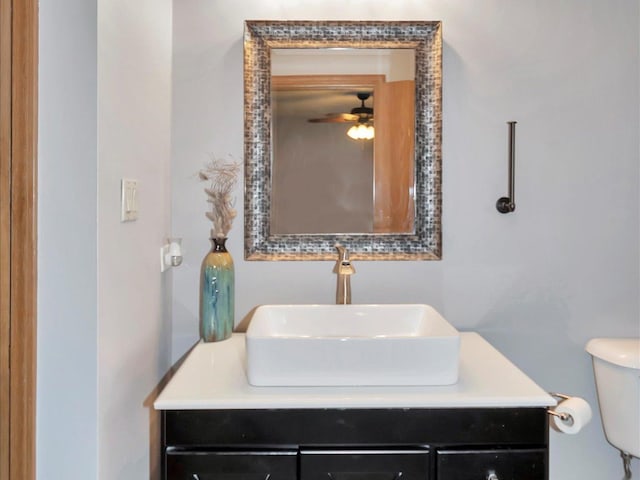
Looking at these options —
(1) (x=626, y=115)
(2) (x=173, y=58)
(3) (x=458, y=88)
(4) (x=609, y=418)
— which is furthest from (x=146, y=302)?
(1) (x=626, y=115)

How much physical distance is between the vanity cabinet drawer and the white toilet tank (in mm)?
515

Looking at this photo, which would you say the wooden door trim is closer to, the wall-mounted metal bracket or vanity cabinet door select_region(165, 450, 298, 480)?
vanity cabinet door select_region(165, 450, 298, 480)

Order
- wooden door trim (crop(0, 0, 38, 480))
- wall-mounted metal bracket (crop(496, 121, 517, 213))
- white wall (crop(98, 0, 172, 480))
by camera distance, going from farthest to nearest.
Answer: wall-mounted metal bracket (crop(496, 121, 517, 213)), white wall (crop(98, 0, 172, 480)), wooden door trim (crop(0, 0, 38, 480))

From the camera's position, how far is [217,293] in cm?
154

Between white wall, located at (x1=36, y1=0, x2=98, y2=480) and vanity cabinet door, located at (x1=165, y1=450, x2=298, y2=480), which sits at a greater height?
white wall, located at (x1=36, y1=0, x2=98, y2=480)

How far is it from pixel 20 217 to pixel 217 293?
632 mm

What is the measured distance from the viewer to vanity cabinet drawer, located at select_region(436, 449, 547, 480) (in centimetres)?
117

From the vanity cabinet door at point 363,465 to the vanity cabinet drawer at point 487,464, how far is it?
0.16ft

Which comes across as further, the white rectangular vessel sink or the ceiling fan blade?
the ceiling fan blade

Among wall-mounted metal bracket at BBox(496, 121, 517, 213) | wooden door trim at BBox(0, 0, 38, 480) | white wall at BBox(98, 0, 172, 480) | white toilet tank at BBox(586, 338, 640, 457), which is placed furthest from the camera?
wall-mounted metal bracket at BBox(496, 121, 517, 213)

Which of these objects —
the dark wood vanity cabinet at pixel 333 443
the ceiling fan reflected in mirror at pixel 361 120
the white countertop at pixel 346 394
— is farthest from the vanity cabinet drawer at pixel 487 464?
the ceiling fan reflected in mirror at pixel 361 120

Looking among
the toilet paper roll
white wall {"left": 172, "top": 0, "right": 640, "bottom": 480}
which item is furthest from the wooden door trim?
the toilet paper roll

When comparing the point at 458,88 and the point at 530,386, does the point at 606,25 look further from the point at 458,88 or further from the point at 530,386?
the point at 530,386

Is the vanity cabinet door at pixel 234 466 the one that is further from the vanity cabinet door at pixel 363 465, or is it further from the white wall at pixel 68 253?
the white wall at pixel 68 253
